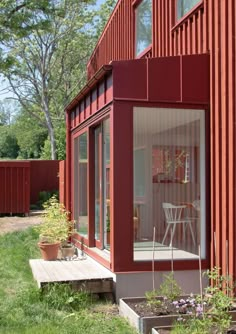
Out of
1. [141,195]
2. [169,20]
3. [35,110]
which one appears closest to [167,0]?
[169,20]

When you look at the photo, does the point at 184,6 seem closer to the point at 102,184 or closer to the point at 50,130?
the point at 102,184

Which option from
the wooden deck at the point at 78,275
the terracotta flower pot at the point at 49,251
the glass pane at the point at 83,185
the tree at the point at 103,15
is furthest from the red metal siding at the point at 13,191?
the tree at the point at 103,15

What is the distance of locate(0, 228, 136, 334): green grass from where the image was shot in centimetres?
455

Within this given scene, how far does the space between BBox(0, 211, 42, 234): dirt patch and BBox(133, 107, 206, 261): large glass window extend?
24.6 ft

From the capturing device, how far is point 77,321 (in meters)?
4.80

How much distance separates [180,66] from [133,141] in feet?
3.41

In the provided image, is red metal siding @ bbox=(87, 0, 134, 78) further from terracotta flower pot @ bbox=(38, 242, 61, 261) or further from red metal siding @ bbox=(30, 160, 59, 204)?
red metal siding @ bbox=(30, 160, 59, 204)

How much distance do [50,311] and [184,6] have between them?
437cm

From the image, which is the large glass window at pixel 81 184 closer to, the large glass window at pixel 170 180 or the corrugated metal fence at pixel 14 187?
the large glass window at pixel 170 180

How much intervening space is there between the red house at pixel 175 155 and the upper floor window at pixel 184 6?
69 millimetres

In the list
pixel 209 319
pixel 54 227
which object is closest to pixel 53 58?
pixel 54 227

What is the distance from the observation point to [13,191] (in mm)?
16875

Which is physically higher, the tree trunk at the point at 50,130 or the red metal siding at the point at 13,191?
the tree trunk at the point at 50,130

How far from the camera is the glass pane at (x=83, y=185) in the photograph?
25.6ft
